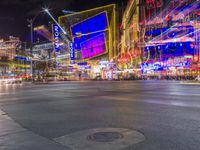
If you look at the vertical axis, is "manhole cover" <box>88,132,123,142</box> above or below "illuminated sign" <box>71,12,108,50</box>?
below

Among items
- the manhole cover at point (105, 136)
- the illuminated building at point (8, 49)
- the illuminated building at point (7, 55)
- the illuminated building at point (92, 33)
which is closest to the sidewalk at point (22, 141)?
the manhole cover at point (105, 136)

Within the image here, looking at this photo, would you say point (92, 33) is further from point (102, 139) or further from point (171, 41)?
point (102, 139)

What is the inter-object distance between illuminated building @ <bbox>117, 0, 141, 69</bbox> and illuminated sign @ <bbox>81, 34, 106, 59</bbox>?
249 inches

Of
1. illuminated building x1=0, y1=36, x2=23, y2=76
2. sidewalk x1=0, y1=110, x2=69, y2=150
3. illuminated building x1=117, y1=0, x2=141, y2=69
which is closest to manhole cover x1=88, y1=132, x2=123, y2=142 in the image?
sidewalk x1=0, y1=110, x2=69, y2=150

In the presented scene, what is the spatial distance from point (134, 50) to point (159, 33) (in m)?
9.95

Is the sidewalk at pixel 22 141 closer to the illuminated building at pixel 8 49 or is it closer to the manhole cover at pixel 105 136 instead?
the manhole cover at pixel 105 136

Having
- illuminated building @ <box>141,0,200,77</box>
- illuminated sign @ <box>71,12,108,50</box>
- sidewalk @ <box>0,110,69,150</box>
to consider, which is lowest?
sidewalk @ <box>0,110,69,150</box>

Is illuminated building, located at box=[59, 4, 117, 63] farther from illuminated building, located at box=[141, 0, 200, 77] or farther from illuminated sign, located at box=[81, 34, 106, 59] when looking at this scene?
illuminated building, located at box=[141, 0, 200, 77]

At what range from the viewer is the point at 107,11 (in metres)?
91.3

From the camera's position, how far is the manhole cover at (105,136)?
7079mm

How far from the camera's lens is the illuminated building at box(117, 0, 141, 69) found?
76062 mm

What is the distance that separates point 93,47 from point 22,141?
9115 cm

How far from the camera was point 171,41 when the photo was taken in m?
67.8

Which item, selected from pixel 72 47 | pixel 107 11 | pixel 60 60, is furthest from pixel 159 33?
pixel 60 60
